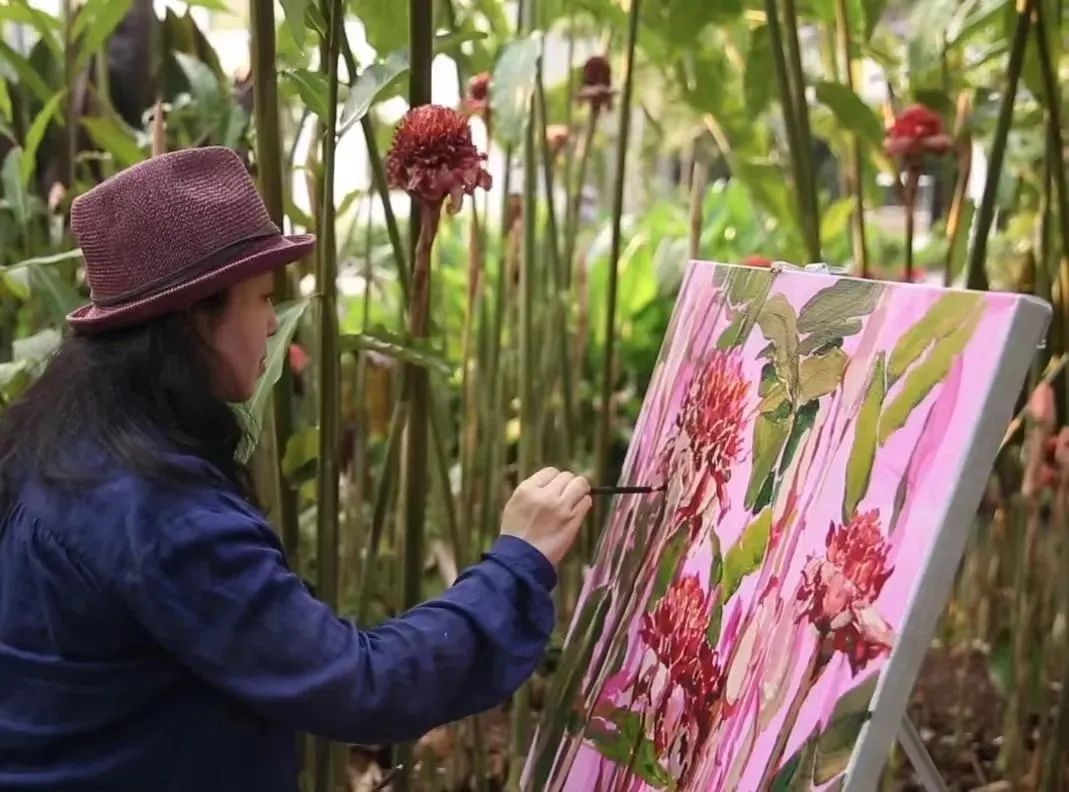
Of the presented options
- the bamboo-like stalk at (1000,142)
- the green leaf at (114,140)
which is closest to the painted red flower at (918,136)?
the bamboo-like stalk at (1000,142)

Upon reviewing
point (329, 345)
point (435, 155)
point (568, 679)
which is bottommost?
point (568, 679)

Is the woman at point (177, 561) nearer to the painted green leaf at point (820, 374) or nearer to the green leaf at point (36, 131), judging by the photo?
the painted green leaf at point (820, 374)

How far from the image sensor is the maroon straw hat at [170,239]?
1.95 feet

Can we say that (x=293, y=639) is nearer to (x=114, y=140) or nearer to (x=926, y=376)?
(x=926, y=376)

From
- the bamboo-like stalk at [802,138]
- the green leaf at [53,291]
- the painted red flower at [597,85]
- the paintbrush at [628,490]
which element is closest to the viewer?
the paintbrush at [628,490]

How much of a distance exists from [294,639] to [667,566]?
201 mm

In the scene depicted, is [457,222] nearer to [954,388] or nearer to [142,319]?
[142,319]

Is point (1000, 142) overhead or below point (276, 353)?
overhead

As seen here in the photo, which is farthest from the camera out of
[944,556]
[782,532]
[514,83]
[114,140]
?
[114,140]

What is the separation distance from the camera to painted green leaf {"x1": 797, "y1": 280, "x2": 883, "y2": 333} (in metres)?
0.52

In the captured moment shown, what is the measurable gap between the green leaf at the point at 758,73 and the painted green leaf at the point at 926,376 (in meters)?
0.51

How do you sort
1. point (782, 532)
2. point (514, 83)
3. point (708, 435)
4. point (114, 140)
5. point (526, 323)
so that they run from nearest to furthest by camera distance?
point (782, 532) < point (708, 435) < point (514, 83) < point (114, 140) < point (526, 323)

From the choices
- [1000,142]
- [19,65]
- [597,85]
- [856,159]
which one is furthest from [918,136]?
[19,65]

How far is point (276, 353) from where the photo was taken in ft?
2.06
